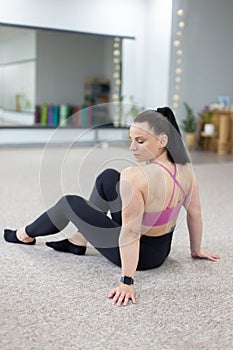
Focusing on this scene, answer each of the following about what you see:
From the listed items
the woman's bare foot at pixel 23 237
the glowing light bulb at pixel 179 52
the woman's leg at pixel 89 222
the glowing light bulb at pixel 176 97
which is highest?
the glowing light bulb at pixel 179 52

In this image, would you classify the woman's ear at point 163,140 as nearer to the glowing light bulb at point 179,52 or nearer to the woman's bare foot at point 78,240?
the woman's bare foot at point 78,240

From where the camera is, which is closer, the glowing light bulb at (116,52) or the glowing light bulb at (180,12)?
the glowing light bulb at (180,12)

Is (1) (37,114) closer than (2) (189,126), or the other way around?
(2) (189,126)

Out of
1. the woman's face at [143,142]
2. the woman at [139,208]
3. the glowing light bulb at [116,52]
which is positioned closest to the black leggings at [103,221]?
the woman at [139,208]

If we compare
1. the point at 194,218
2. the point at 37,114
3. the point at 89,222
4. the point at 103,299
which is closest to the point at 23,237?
the point at 89,222

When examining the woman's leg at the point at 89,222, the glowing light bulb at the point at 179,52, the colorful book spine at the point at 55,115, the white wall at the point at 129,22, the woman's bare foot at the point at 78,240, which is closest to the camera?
the woman's leg at the point at 89,222

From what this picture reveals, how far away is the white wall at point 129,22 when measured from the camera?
5652 mm

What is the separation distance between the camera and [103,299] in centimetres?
153

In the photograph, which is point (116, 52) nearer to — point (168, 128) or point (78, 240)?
point (78, 240)

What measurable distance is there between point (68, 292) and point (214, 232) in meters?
1.06

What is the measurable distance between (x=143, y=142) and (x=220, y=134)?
15.2ft

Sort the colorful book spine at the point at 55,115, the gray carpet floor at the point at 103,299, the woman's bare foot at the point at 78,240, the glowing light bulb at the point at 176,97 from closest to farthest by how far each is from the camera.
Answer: the gray carpet floor at the point at 103,299 < the woman's bare foot at the point at 78,240 < the glowing light bulb at the point at 176,97 < the colorful book spine at the point at 55,115

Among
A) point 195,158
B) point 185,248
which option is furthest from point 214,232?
point 195,158

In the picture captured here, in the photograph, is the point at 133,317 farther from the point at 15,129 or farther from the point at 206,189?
the point at 15,129
